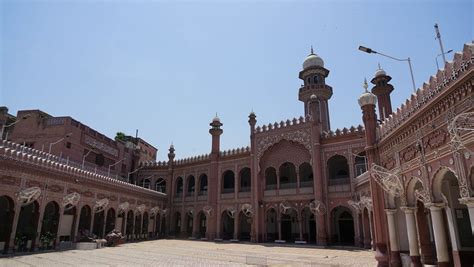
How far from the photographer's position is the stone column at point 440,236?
315 inches

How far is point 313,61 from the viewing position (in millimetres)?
31781

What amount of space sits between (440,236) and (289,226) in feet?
66.6

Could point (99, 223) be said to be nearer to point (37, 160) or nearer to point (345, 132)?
point (37, 160)

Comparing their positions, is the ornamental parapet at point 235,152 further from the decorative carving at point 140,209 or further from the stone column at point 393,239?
the stone column at point 393,239

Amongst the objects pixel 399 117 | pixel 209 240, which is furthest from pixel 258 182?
pixel 399 117

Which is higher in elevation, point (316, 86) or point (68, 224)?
point (316, 86)

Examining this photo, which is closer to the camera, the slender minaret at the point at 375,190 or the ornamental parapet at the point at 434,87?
the ornamental parapet at the point at 434,87

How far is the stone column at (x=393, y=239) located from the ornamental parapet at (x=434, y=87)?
9.33 ft

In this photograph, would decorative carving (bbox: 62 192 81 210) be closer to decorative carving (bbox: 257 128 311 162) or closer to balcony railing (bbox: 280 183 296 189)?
decorative carving (bbox: 257 128 311 162)

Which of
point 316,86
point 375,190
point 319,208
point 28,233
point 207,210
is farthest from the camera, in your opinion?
point 316,86

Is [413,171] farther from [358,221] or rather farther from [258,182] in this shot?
[258,182]

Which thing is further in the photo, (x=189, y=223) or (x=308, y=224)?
(x=189, y=223)

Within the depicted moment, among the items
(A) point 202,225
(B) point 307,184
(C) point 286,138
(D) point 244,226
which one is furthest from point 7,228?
(D) point 244,226

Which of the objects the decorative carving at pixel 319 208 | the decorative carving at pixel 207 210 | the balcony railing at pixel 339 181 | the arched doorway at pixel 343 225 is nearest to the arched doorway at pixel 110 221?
the decorative carving at pixel 207 210
